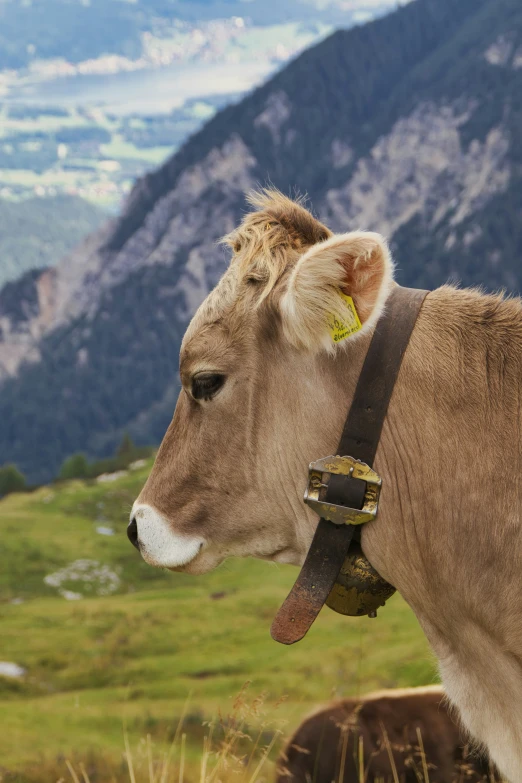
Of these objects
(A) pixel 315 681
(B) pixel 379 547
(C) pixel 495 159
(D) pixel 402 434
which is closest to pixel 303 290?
(D) pixel 402 434

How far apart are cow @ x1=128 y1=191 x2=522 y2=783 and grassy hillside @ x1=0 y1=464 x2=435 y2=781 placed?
366 centimetres

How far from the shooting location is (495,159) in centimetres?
19112

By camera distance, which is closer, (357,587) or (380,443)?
(380,443)

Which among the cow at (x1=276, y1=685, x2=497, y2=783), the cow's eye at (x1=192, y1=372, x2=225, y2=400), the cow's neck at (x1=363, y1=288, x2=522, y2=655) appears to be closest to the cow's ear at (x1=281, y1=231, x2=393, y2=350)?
the cow's neck at (x1=363, y1=288, x2=522, y2=655)

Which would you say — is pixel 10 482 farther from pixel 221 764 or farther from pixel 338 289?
pixel 338 289

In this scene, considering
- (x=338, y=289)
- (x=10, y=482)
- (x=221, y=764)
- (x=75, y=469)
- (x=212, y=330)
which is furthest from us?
(x=75, y=469)

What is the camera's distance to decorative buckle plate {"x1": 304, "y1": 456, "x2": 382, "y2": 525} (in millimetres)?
3998

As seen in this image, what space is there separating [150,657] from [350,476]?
29829mm

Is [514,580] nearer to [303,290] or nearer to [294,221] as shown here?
[303,290]

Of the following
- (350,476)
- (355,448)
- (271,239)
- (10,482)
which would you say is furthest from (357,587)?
(10,482)

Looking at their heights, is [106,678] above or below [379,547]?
below

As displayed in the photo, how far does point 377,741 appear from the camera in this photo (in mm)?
9508

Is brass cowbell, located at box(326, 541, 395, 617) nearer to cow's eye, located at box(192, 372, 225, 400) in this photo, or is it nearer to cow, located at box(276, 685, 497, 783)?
cow's eye, located at box(192, 372, 225, 400)

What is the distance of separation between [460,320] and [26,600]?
4934cm
